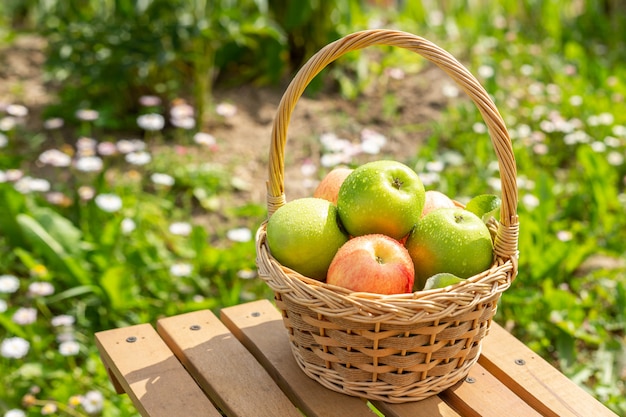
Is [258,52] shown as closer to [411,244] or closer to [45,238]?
[45,238]

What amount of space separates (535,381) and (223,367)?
685 mm

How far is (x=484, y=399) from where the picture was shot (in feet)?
5.21

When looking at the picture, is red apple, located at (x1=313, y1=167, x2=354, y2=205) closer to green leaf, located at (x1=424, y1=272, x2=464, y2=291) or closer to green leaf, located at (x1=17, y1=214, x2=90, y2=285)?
green leaf, located at (x1=424, y1=272, x2=464, y2=291)

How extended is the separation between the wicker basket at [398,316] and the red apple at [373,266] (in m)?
0.06

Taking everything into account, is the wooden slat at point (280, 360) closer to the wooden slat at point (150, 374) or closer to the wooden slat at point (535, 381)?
the wooden slat at point (150, 374)

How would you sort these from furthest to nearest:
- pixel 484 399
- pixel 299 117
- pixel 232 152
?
1. pixel 299 117
2. pixel 232 152
3. pixel 484 399

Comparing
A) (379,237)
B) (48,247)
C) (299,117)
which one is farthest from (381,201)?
(299,117)

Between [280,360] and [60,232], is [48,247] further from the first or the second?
→ [280,360]

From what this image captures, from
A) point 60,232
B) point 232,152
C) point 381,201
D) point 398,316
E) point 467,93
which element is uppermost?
point 467,93

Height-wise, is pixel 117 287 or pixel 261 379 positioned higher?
pixel 261 379

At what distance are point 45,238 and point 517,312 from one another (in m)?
1.63

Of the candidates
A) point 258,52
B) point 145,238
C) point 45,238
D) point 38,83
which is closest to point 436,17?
point 258,52

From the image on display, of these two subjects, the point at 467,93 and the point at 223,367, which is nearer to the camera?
the point at 467,93

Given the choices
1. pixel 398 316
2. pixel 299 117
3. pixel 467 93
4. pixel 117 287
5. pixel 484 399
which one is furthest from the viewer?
pixel 299 117
